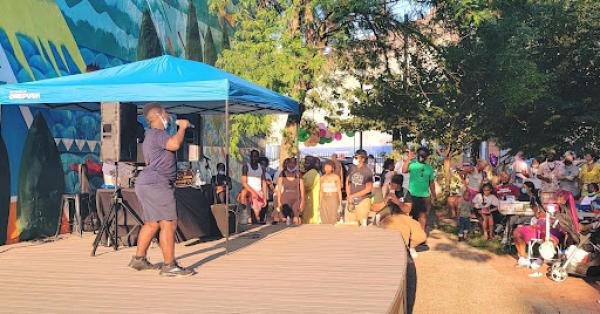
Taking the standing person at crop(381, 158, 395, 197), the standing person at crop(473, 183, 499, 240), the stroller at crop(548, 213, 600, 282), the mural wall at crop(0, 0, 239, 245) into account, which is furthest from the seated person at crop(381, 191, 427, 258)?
the mural wall at crop(0, 0, 239, 245)

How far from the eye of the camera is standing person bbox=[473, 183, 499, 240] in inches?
491

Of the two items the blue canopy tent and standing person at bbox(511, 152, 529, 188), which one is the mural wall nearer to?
the blue canopy tent

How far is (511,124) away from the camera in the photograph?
20188 millimetres

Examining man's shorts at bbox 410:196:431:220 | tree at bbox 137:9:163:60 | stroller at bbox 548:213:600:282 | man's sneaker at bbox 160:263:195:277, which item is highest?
tree at bbox 137:9:163:60

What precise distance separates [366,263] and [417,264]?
3.30 metres

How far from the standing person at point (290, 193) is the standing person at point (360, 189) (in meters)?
0.89

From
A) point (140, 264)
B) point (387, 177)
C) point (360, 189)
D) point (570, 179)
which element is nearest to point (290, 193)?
point (360, 189)

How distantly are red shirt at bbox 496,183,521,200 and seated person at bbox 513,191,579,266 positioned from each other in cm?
263

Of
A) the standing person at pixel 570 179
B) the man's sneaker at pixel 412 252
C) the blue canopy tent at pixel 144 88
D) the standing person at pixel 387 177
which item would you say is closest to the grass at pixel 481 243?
the man's sneaker at pixel 412 252

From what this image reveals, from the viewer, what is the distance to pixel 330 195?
11.1 m

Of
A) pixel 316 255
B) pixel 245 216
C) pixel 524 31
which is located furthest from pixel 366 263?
pixel 524 31

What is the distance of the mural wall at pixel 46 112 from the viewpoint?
366 inches

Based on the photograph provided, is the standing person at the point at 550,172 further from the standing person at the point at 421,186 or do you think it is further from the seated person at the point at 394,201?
the seated person at the point at 394,201

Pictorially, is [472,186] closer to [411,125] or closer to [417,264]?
[417,264]
